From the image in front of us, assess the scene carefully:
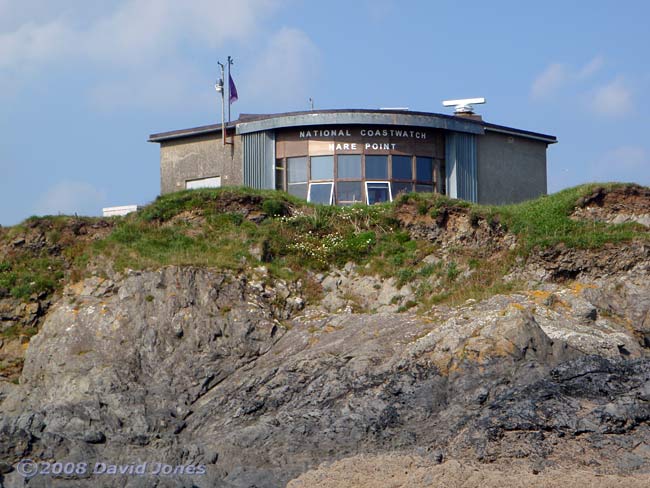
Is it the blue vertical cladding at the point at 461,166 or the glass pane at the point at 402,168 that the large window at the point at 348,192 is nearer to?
the glass pane at the point at 402,168

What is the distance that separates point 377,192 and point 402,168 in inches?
48.0

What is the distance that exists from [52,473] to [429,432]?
8309mm

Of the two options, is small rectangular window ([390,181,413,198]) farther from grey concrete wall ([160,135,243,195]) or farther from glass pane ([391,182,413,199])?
grey concrete wall ([160,135,243,195])

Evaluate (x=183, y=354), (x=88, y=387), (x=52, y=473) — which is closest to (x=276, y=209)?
(x=183, y=354)

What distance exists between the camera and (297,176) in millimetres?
36125

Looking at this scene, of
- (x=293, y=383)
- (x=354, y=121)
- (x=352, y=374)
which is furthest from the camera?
(x=354, y=121)

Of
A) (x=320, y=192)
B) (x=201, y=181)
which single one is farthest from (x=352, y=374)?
(x=201, y=181)

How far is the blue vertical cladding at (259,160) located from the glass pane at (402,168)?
4149mm

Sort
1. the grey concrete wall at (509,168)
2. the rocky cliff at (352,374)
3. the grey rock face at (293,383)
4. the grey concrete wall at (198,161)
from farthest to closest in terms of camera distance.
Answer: the grey concrete wall at (509,168) < the grey concrete wall at (198,161) < the grey rock face at (293,383) < the rocky cliff at (352,374)

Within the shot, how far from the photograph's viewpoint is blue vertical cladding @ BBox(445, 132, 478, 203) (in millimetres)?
36312

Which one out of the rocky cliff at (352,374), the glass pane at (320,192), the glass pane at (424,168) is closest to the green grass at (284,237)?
the rocky cliff at (352,374)

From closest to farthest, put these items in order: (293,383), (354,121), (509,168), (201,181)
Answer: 1. (293,383)
2. (354,121)
3. (201,181)
4. (509,168)

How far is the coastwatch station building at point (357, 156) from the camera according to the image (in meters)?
35.4

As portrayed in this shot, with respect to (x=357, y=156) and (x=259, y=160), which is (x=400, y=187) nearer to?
(x=357, y=156)
